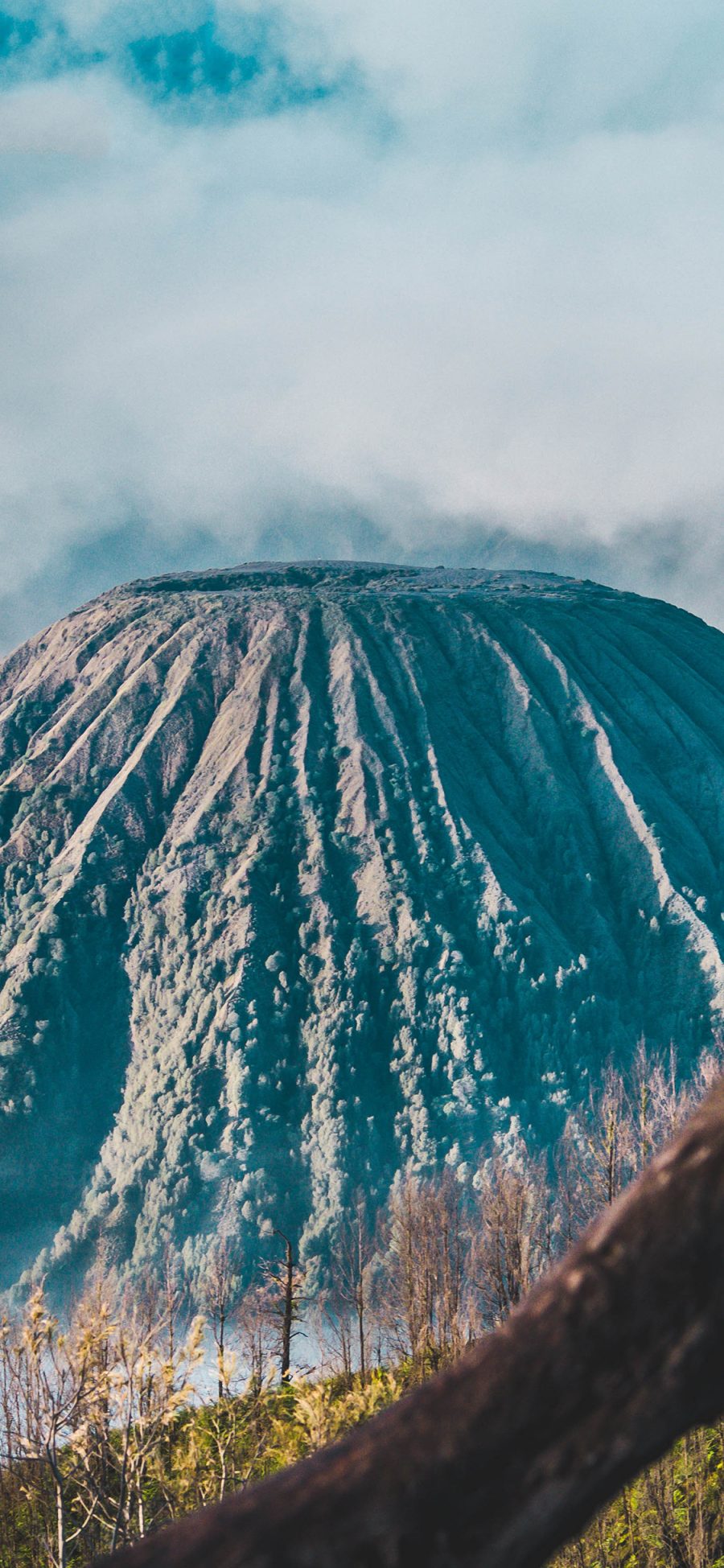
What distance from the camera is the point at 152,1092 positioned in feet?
158

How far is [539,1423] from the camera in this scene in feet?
6.87

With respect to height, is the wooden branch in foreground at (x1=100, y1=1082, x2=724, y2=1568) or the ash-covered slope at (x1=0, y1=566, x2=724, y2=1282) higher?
the ash-covered slope at (x1=0, y1=566, x2=724, y2=1282)

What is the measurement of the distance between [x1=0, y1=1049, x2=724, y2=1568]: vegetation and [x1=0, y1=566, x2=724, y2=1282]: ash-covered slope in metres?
3.33

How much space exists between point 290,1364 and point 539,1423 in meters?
34.0

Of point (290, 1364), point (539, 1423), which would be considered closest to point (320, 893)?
point (290, 1364)

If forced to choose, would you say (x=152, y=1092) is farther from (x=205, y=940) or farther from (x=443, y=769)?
(x=443, y=769)

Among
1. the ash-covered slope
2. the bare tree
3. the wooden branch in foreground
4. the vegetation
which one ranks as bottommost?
the wooden branch in foreground

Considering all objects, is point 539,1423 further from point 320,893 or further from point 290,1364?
point 320,893

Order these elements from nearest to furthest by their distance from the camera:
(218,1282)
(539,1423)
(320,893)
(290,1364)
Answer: (539,1423) < (290,1364) < (218,1282) < (320,893)

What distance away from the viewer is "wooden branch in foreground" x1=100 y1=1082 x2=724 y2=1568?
196 cm

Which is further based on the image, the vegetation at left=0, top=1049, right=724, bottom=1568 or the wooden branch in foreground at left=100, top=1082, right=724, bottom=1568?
the vegetation at left=0, top=1049, right=724, bottom=1568

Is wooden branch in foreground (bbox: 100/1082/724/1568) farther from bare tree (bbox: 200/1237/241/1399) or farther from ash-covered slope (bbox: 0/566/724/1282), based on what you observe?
ash-covered slope (bbox: 0/566/724/1282)

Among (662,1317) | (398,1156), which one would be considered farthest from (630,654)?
(662,1317)

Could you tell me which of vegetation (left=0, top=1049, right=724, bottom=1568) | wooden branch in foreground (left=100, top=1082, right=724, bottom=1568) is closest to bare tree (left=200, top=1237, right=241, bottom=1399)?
vegetation (left=0, top=1049, right=724, bottom=1568)
